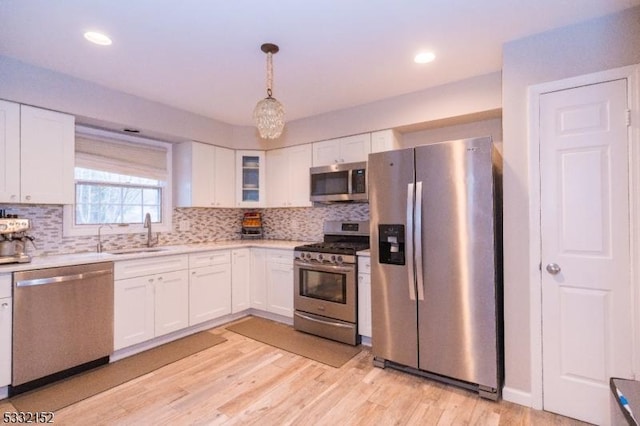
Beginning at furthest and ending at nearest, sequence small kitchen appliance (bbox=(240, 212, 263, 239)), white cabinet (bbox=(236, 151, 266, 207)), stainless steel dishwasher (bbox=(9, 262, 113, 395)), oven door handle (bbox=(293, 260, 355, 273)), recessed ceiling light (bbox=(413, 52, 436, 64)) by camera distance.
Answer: small kitchen appliance (bbox=(240, 212, 263, 239)), white cabinet (bbox=(236, 151, 266, 207)), oven door handle (bbox=(293, 260, 355, 273)), recessed ceiling light (bbox=(413, 52, 436, 64)), stainless steel dishwasher (bbox=(9, 262, 113, 395))

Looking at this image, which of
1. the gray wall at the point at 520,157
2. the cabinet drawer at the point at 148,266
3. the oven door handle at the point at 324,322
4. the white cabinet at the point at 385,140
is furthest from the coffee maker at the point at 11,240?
the gray wall at the point at 520,157

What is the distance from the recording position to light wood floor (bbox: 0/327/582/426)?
199 cm

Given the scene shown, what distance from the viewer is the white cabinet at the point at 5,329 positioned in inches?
85.1

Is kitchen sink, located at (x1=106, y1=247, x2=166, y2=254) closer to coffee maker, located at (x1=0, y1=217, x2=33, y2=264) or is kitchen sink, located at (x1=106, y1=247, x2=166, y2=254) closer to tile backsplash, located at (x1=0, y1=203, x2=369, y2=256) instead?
tile backsplash, located at (x1=0, y1=203, x2=369, y2=256)

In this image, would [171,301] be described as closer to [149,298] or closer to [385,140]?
[149,298]

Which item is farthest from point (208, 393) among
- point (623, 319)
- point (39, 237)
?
point (623, 319)

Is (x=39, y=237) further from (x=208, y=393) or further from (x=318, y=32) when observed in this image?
(x=318, y=32)

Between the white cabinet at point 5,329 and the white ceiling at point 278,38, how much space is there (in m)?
1.72

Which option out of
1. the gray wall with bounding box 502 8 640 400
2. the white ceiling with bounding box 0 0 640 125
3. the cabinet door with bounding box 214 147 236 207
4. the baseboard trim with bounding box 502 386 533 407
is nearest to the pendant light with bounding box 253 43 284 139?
the white ceiling with bounding box 0 0 640 125

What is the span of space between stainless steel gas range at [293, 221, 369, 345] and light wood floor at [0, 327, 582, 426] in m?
0.45

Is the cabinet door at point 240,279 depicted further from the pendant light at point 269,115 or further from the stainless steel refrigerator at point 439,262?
the pendant light at point 269,115

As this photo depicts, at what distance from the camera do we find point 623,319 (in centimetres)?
188

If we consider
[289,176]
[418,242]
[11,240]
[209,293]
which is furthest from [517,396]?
[11,240]

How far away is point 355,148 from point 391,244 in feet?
4.44
